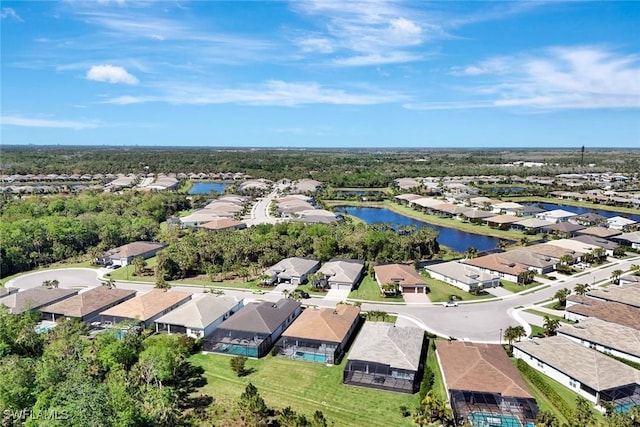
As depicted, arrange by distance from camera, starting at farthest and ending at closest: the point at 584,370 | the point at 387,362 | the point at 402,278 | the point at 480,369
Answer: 1. the point at 402,278
2. the point at 387,362
3. the point at 584,370
4. the point at 480,369

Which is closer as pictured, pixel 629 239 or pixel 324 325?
pixel 324 325

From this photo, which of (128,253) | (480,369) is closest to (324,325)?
(480,369)

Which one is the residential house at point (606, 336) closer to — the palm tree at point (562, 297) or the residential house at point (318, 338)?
the palm tree at point (562, 297)

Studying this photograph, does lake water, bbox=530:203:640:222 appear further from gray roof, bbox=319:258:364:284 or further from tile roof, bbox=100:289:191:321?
tile roof, bbox=100:289:191:321

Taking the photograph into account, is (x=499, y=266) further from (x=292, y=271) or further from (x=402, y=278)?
(x=292, y=271)

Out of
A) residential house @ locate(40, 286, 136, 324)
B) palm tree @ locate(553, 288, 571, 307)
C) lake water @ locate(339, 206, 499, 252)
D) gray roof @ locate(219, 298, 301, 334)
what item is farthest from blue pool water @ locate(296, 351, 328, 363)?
lake water @ locate(339, 206, 499, 252)

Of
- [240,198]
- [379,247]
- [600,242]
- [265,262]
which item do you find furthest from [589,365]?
[240,198]
